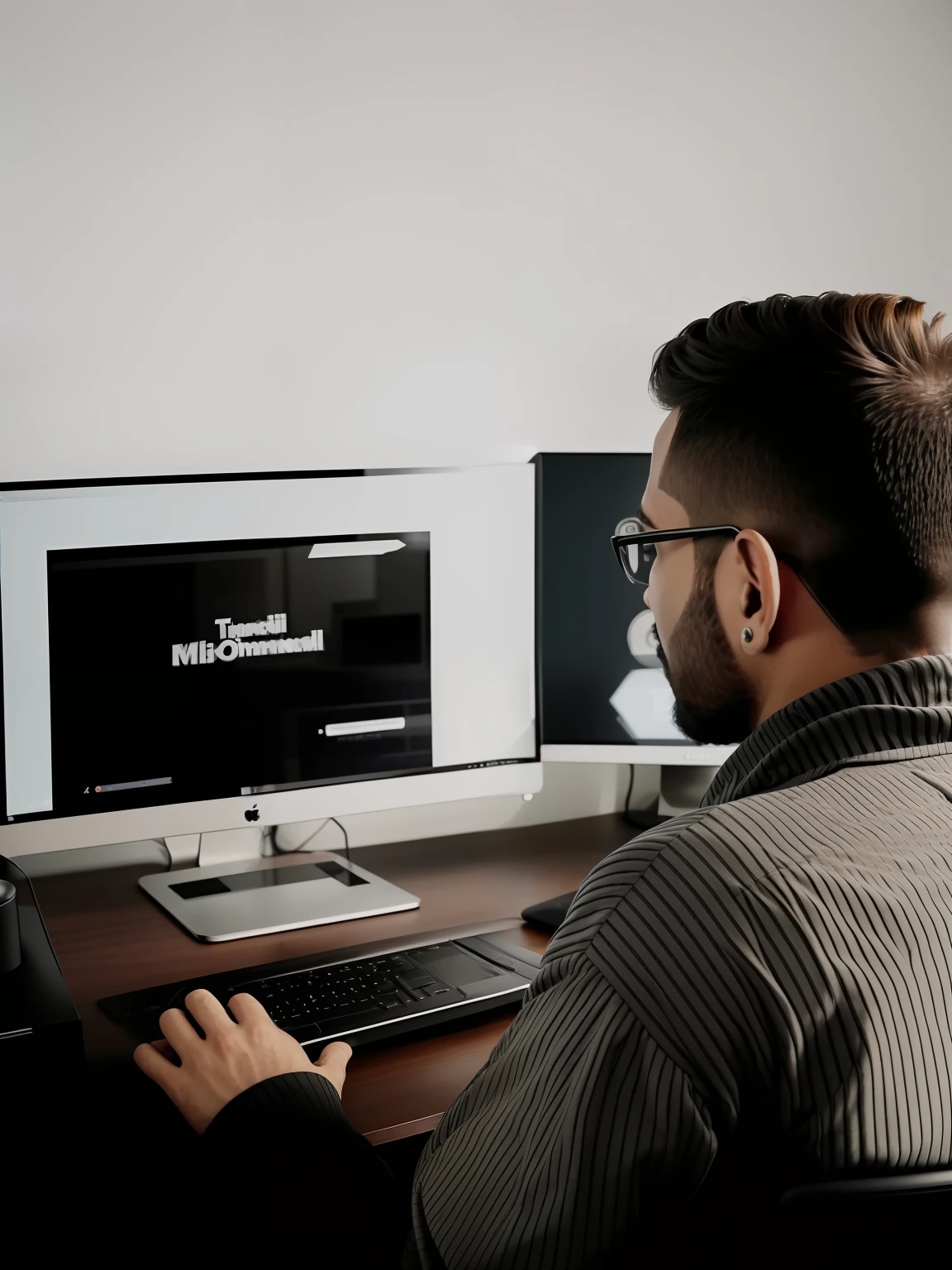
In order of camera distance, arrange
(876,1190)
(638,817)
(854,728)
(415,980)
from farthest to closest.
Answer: (638,817), (415,980), (854,728), (876,1190)

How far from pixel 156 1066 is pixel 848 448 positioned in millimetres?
798

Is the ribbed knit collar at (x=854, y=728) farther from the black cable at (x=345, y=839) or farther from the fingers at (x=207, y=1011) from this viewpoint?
the black cable at (x=345, y=839)

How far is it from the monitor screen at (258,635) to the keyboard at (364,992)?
0.29 meters

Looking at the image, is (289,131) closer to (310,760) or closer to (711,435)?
(310,760)

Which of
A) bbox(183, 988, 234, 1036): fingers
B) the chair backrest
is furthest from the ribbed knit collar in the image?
bbox(183, 988, 234, 1036): fingers

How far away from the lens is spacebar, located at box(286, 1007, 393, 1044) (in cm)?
112

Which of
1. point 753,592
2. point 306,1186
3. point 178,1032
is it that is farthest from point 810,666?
point 178,1032

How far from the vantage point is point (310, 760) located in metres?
1.52

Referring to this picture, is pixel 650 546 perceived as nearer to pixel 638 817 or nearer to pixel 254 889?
pixel 254 889

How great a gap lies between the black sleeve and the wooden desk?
111 mm

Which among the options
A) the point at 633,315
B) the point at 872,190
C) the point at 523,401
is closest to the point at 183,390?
the point at 523,401

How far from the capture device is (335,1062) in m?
1.05

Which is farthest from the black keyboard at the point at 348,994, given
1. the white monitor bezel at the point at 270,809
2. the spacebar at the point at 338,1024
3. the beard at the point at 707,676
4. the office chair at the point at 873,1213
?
the office chair at the point at 873,1213

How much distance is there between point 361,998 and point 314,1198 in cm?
36
